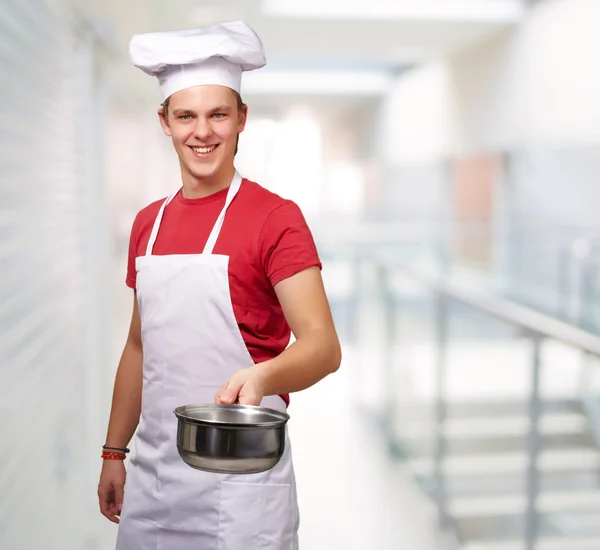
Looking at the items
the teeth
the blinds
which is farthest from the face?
the blinds

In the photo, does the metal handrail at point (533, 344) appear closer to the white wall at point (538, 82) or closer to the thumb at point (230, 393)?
the thumb at point (230, 393)

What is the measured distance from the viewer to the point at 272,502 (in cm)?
131

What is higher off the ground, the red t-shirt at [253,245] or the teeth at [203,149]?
the teeth at [203,149]

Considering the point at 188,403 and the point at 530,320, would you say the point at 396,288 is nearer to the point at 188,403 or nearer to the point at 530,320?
the point at 530,320

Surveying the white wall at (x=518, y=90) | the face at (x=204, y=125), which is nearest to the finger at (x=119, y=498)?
the face at (x=204, y=125)

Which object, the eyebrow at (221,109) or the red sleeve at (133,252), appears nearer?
the eyebrow at (221,109)

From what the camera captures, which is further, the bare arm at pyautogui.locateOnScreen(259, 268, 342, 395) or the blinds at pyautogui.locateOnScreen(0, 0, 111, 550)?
the blinds at pyautogui.locateOnScreen(0, 0, 111, 550)

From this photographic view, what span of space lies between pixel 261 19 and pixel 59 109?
12.6 ft

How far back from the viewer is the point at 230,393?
3.59 ft

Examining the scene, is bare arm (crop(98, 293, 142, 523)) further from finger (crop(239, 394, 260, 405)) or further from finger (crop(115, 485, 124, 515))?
finger (crop(239, 394, 260, 405))

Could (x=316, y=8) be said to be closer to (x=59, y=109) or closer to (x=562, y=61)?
(x=562, y=61)

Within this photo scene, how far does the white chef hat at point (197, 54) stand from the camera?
126 centimetres

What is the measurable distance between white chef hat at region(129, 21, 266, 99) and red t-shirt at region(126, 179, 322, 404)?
168 millimetres

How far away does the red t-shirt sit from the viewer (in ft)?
3.98
